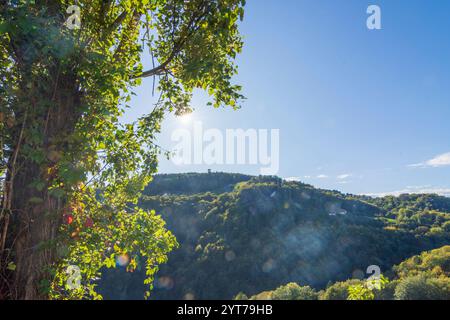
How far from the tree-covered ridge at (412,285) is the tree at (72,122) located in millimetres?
44627

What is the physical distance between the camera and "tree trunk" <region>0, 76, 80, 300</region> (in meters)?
3.76

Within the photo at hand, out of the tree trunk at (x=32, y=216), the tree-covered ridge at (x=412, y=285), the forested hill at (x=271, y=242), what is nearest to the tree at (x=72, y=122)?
the tree trunk at (x=32, y=216)

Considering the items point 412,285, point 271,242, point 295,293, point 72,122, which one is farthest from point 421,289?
point 271,242

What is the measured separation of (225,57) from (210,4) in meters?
1.13

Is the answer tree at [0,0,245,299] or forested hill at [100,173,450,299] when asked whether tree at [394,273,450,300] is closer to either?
forested hill at [100,173,450,299]

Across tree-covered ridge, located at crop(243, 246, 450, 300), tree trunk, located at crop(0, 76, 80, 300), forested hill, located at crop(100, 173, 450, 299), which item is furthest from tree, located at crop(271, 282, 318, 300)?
tree trunk, located at crop(0, 76, 80, 300)

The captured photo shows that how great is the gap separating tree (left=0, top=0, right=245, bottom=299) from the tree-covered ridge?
4463 cm

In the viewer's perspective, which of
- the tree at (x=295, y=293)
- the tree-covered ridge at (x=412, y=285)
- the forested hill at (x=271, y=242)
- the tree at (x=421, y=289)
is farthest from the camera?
the forested hill at (x=271, y=242)

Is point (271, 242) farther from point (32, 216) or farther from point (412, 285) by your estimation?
point (32, 216)

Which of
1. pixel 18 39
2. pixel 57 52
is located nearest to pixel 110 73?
pixel 57 52

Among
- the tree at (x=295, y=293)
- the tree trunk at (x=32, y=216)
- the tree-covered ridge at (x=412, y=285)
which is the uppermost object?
the tree trunk at (x=32, y=216)

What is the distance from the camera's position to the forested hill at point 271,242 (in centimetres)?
8662

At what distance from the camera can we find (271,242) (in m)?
98.4

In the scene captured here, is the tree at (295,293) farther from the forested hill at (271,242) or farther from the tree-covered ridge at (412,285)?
the forested hill at (271,242)
